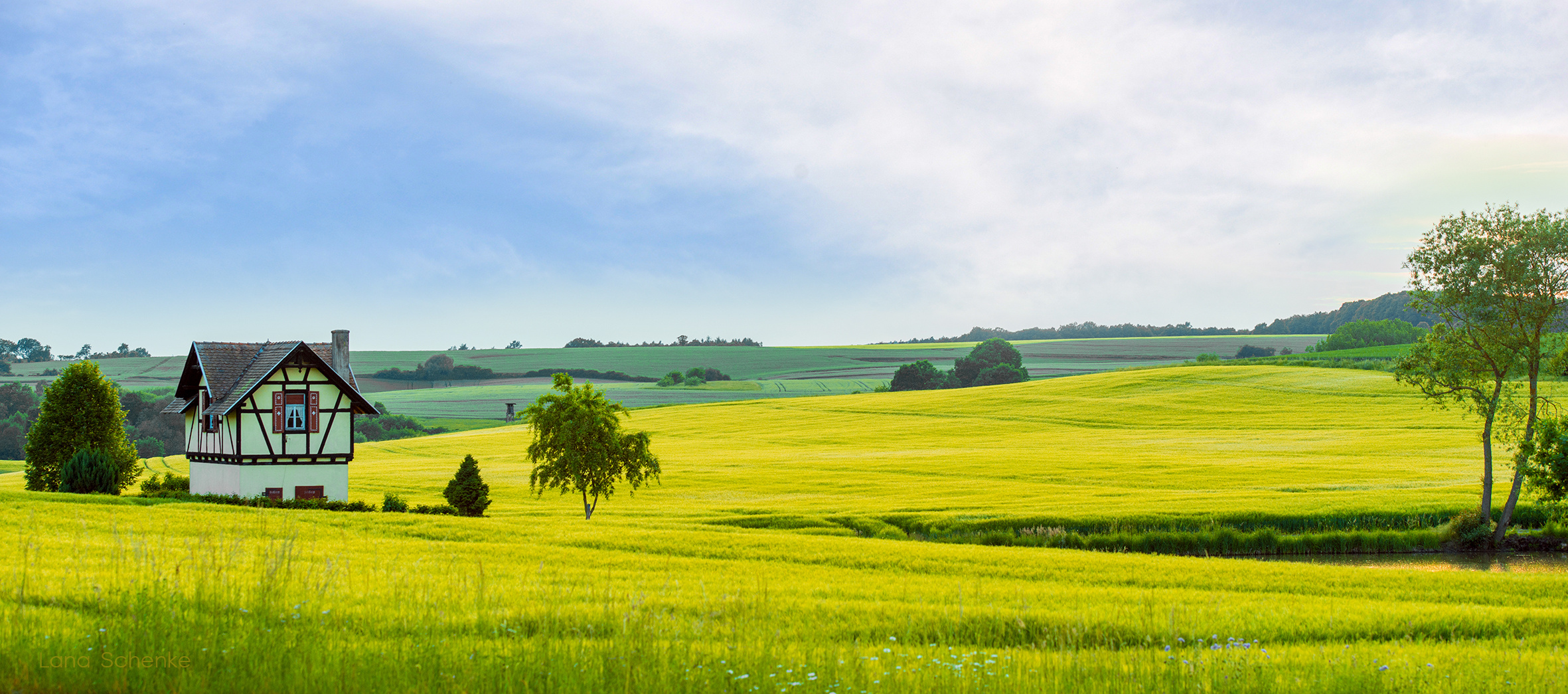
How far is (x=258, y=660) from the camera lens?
245 inches

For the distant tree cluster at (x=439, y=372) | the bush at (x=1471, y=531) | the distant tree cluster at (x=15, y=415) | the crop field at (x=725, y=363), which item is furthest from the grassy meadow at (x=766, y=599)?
the distant tree cluster at (x=439, y=372)

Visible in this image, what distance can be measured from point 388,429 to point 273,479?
216ft

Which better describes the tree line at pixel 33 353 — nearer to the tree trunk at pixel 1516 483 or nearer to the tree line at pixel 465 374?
the tree line at pixel 465 374

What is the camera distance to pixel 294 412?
131 feet

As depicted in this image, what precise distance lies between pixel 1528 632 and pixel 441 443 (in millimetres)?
74548

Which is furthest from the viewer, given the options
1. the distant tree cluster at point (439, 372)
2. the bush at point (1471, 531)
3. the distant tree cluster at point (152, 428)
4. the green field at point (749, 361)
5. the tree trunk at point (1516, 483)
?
the distant tree cluster at point (439, 372)

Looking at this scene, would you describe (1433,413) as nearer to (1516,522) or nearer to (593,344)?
→ (1516,522)

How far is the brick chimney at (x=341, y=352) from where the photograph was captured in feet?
138

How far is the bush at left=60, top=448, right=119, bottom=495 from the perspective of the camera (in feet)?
115

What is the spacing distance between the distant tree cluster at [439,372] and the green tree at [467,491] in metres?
110

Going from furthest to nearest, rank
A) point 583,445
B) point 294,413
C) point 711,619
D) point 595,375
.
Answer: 1. point 595,375
2. point 294,413
3. point 583,445
4. point 711,619

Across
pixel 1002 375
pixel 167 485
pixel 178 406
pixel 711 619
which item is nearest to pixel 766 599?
Result: pixel 711 619

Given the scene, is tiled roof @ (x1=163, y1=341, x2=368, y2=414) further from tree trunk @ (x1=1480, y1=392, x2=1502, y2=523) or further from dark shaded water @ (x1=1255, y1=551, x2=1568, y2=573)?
tree trunk @ (x1=1480, y1=392, x2=1502, y2=523)

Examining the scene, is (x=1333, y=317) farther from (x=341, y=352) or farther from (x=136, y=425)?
(x=136, y=425)
